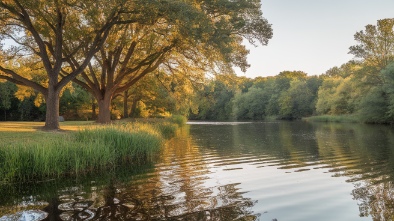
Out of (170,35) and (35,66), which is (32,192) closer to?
(170,35)

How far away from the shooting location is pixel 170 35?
23844 mm

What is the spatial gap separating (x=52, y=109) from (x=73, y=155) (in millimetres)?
10446

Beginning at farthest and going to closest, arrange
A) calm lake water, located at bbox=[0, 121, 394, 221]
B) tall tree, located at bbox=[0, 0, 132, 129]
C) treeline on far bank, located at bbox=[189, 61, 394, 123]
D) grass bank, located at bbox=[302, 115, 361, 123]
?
grass bank, located at bbox=[302, 115, 361, 123] < treeline on far bank, located at bbox=[189, 61, 394, 123] < tall tree, located at bbox=[0, 0, 132, 129] < calm lake water, located at bbox=[0, 121, 394, 221]

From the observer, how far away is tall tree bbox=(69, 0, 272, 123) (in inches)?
704

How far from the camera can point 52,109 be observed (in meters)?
22.1

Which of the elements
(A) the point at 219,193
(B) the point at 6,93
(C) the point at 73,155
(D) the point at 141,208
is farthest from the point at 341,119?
(D) the point at 141,208

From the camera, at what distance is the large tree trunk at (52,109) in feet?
71.8

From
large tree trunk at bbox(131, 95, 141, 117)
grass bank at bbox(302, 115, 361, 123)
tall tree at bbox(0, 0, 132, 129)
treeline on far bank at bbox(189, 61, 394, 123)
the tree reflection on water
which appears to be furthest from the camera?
grass bank at bbox(302, 115, 361, 123)

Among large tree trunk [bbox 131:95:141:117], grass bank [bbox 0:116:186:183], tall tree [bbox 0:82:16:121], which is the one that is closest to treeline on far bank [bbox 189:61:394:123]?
large tree trunk [bbox 131:95:141:117]

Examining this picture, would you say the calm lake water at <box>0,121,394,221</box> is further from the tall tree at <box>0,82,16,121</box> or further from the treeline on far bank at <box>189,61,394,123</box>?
the tall tree at <box>0,82,16,121</box>

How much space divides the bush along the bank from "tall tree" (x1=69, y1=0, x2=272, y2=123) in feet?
20.5

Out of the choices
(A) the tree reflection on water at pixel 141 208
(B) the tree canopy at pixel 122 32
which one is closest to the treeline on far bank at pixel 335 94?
(B) the tree canopy at pixel 122 32

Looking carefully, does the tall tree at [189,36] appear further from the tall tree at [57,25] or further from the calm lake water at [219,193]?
the calm lake water at [219,193]

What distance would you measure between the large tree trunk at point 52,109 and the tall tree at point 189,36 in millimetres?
5088
